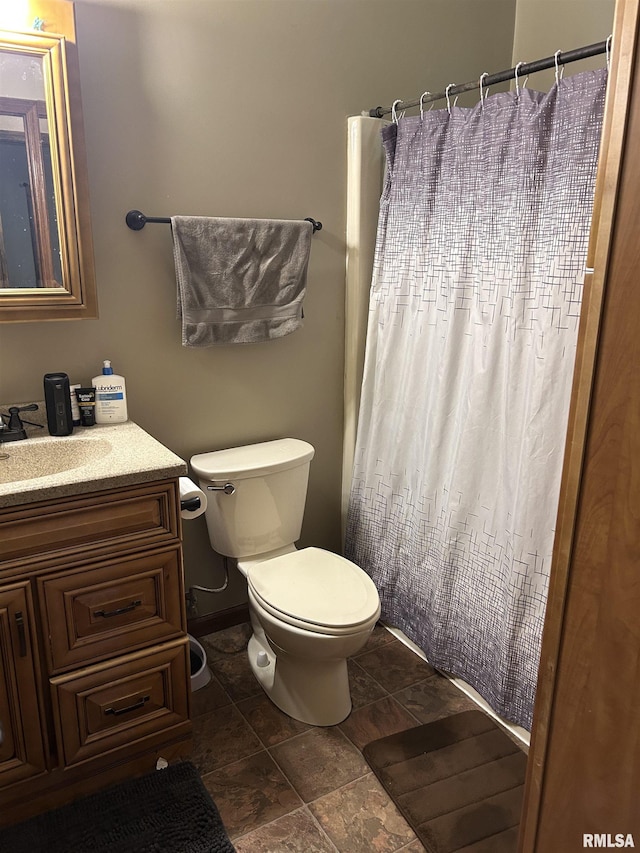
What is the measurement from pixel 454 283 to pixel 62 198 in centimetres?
116

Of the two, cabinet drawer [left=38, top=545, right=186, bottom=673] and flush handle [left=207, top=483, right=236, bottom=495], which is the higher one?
flush handle [left=207, top=483, right=236, bottom=495]

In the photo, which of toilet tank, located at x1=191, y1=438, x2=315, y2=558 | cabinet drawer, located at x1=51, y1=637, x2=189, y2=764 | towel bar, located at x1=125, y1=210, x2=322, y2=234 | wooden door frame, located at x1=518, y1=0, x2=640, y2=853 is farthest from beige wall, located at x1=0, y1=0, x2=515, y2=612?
wooden door frame, located at x1=518, y1=0, x2=640, y2=853

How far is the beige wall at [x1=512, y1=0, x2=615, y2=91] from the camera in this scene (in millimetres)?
2105

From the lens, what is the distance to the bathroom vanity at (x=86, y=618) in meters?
1.45

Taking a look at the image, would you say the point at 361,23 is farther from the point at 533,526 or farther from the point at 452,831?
the point at 452,831

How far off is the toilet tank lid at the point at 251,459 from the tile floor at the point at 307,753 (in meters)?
0.72

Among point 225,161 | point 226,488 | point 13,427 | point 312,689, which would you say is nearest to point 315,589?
point 312,689

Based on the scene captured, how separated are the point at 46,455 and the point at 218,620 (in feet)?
3.25

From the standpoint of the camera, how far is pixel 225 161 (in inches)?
80.0

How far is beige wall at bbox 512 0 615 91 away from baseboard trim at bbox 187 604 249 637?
A: 2296mm

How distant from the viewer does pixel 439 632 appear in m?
2.14

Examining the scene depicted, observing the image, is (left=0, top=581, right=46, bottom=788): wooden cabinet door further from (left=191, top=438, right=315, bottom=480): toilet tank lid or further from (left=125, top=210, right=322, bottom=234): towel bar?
(left=125, top=210, right=322, bottom=234): towel bar

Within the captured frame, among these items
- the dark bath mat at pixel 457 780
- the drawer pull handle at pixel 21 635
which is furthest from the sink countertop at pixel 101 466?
the dark bath mat at pixel 457 780

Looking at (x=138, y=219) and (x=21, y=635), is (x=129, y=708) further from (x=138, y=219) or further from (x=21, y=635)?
(x=138, y=219)
